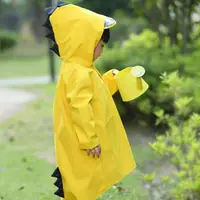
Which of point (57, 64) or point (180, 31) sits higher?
point (180, 31)

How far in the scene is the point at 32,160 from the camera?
661cm

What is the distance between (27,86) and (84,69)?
11.3 metres

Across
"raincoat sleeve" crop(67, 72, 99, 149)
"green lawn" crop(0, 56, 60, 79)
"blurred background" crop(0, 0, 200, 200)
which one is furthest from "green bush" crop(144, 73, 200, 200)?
"green lawn" crop(0, 56, 60, 79)

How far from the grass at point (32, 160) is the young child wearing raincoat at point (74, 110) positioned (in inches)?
45.1

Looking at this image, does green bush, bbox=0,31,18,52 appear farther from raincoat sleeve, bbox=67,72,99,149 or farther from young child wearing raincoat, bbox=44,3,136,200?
raincoat sleeve, bbox=67,72,99,149

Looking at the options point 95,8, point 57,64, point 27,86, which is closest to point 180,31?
point 27,86

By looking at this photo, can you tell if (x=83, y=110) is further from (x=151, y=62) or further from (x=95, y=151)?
(x=151, y=62)

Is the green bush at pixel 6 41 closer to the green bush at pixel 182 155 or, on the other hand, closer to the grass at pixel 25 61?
the grass at pixel 25 61

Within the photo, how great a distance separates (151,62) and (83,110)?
4.17 m

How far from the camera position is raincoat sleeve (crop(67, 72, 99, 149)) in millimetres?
3641

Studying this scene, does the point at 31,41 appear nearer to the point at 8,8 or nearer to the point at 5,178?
the point at 8,8

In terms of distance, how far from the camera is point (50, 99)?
12.0m

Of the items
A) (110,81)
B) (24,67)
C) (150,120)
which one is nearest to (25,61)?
(24,67)

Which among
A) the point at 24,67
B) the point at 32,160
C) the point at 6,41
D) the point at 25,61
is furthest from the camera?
the point at 6,41
